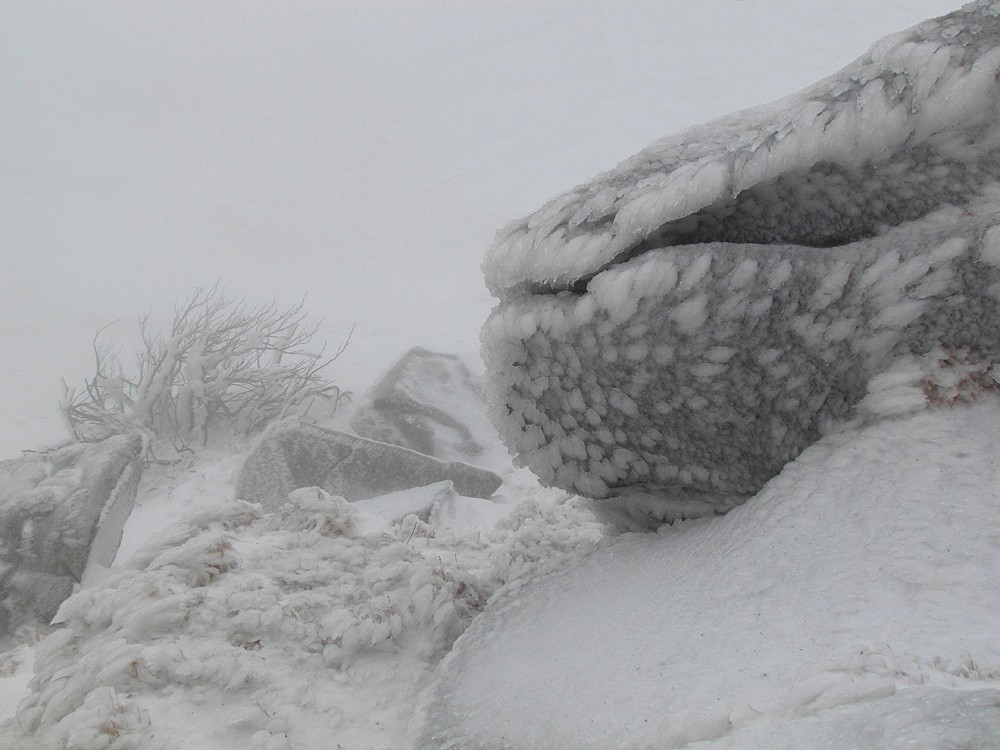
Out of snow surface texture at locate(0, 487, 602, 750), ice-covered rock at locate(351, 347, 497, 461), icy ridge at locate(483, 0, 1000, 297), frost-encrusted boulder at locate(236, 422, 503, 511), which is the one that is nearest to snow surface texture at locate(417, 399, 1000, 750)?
snow surface texture at locate(0, 487, 602, 750)

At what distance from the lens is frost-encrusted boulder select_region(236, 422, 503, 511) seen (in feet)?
9.87

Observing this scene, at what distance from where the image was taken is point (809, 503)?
0.74 meters

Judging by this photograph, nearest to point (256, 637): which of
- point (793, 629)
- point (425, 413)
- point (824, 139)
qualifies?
point (793, 629)

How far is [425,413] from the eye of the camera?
425cm

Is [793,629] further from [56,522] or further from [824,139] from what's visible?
[56,522]

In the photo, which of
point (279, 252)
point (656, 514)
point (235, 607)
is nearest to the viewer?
point (235, 607)

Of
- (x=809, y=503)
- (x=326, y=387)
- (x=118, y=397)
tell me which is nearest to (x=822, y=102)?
(x=809, y=503)

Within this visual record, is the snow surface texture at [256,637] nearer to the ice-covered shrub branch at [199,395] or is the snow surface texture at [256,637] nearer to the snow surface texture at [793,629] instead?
the snow surface texture at [793,629]

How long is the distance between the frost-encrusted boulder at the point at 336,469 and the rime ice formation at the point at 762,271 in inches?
82.3

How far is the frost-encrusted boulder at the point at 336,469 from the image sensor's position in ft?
9.87

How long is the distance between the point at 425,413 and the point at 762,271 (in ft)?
11.7

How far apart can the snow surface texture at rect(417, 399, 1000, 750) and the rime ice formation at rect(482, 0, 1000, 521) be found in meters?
0.09

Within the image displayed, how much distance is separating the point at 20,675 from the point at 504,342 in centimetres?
84

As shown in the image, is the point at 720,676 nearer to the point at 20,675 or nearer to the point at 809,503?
the point at 809,503
